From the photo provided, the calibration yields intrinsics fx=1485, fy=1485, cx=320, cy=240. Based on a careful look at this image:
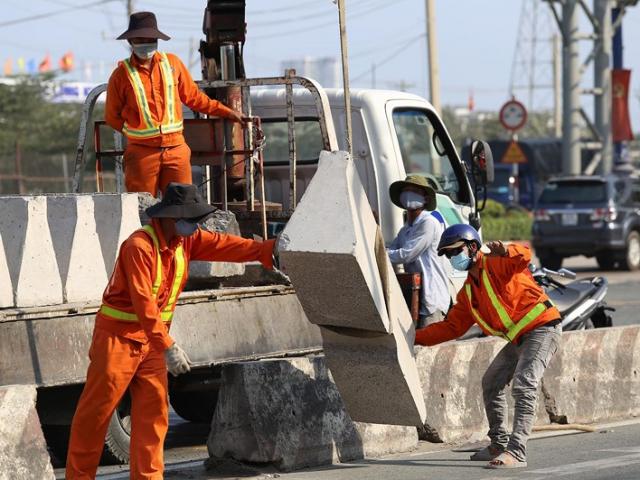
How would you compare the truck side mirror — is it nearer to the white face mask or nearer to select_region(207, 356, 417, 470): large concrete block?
the white face mask

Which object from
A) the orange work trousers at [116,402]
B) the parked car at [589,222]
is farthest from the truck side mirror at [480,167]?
the parked car at [589,222]

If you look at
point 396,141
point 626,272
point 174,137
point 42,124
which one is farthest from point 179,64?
point 42,124

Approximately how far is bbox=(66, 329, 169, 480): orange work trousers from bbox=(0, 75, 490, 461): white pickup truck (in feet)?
2.56

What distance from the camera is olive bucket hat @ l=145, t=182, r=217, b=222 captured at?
7.36 m

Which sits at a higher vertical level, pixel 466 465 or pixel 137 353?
pixel 137 353

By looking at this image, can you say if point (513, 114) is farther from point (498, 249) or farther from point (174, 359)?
point (174, 359)

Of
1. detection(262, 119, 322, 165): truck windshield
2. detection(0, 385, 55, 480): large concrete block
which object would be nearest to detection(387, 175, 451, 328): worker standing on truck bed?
detection(262, 119, 322, 165): truck windshield

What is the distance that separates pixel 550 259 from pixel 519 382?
18259mm

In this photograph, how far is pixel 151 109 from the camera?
32.3 ft

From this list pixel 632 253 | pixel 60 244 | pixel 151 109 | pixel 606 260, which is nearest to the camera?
pixel 60 244

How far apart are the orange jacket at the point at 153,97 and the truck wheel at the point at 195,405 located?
2.06 m

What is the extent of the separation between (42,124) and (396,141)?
38.0m

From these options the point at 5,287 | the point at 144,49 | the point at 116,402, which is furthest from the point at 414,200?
the point at 116,402

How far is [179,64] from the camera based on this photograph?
998 centimetres
